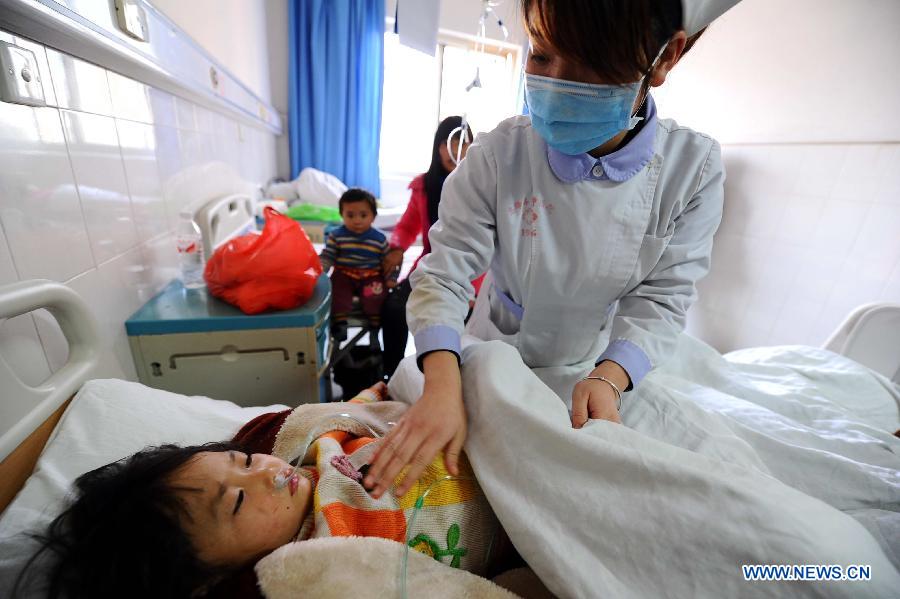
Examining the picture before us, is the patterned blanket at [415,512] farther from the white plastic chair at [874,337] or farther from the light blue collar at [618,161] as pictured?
the white plastic chair at [874,337]

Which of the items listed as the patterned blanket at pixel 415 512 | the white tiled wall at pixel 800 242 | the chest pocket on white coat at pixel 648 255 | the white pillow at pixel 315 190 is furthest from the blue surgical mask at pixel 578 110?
the white pillow at pixel 315 190

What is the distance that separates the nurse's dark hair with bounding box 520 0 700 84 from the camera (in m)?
0.57

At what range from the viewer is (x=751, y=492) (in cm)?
51

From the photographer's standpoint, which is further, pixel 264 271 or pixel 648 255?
pixel 264 271

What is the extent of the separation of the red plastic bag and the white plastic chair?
2.00m

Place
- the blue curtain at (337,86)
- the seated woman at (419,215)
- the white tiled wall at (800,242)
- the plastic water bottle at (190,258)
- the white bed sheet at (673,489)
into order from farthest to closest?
the blue curtain at (337,86), the seated woman at (419,215), the white tiled wall at (800,242), the plastic water bottle at (190,258), the white bed sheet at (673,489)

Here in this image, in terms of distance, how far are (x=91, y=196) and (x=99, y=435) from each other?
590mm

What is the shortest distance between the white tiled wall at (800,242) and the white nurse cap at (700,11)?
5.67 ft

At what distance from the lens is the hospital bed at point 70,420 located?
65 cm

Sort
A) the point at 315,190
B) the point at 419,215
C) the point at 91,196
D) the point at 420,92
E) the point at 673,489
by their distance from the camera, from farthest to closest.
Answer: the point at 420,92, the point at 315,190, the point at 419,215, the point at 91,196, the point at 673,489

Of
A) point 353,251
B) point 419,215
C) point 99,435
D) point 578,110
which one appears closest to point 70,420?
point 99,435

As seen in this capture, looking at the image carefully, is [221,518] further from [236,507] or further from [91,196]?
[91,196]

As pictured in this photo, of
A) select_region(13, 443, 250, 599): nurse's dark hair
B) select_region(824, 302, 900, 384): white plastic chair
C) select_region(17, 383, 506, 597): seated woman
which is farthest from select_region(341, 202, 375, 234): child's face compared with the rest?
select_region(824, 302, 900, 384): white plastic chair

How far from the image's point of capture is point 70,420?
0.80m
